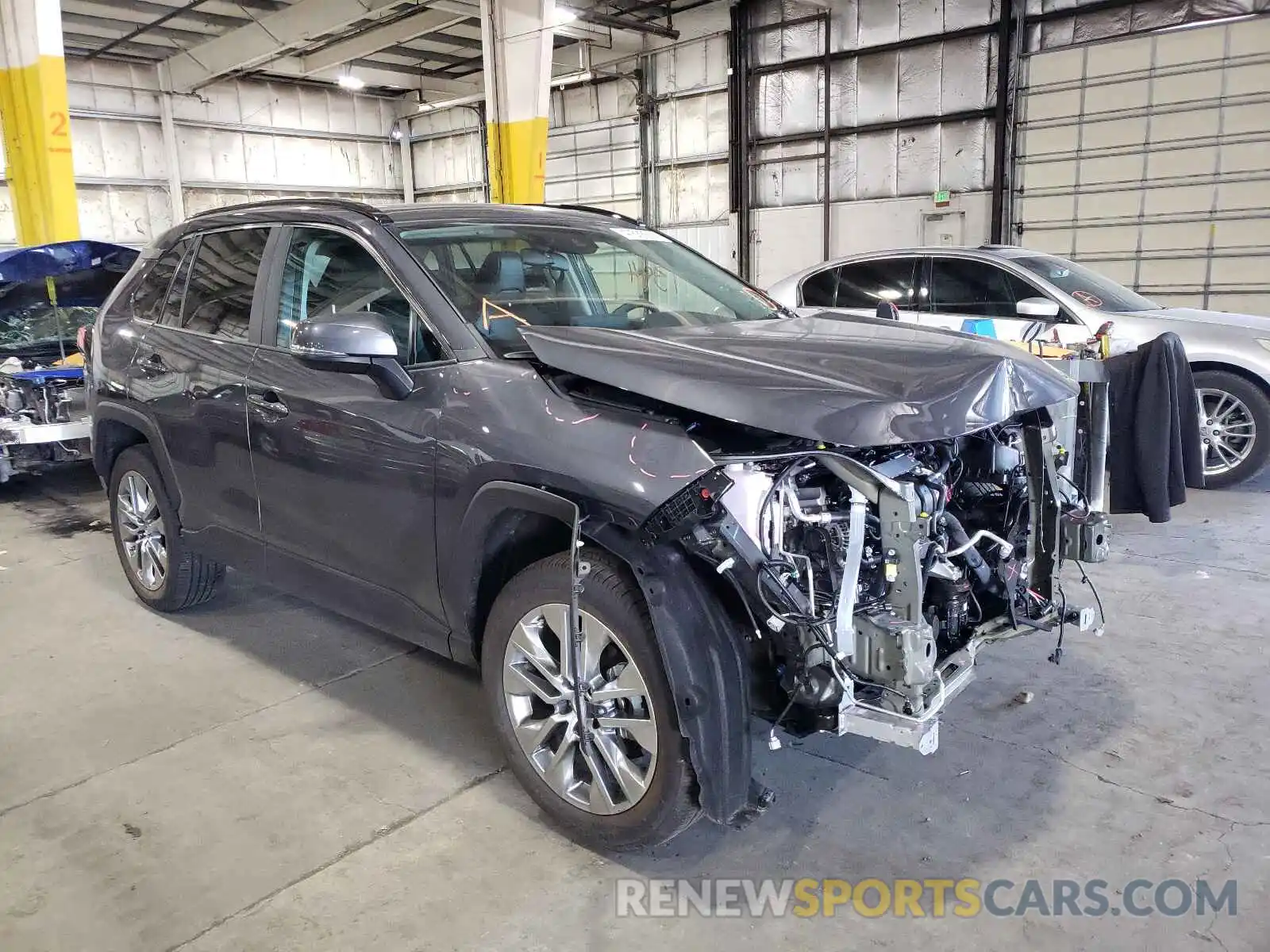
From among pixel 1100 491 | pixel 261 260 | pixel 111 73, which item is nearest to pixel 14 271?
pixel 261 260

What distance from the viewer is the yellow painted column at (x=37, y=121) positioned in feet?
30.0

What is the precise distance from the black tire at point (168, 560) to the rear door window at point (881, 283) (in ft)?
18.0

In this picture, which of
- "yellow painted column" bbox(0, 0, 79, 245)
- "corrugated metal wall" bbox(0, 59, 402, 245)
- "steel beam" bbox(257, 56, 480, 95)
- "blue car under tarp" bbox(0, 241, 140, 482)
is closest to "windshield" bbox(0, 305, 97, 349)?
"blue car under tarp" bbox(0, 241, 140, 482)

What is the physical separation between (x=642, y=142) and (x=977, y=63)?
6332 millimetres

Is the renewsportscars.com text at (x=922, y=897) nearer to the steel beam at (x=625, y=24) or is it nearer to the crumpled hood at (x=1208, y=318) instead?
the crumpled hood at (x=1208, y=318)

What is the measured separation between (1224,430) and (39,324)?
888 centimetres

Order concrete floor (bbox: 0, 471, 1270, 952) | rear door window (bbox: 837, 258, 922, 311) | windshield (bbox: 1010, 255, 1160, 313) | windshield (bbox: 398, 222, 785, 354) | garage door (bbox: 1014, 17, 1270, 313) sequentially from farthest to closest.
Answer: garage door (bbox: 1014, 17, 1270, 313) → rear door window (bbox: 837, 258, 922, 311) → windshield (bbox: 1010, 255, 1160, 313) → windshield (bbox: 398, 222, 785, 354) → concrete floor (bbox: 0, 471, 1270, 952)

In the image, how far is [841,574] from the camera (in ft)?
7.84

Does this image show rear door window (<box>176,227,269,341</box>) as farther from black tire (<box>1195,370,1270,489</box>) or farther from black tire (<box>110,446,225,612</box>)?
black tire (<box>1195,370,1270,489</box>)

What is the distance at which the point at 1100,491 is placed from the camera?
3.83 m

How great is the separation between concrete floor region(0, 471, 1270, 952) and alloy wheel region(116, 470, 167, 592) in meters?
0.32

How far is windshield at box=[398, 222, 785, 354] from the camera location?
2.97 meters

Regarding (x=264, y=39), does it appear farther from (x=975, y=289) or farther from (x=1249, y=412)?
(x=1249, y=412)

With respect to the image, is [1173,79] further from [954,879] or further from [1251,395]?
[954,879]
